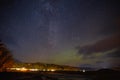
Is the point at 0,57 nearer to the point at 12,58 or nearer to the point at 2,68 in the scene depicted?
the point at 2,68

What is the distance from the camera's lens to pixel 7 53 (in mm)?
94875

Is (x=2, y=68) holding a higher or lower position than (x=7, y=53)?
lower

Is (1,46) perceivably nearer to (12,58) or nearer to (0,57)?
(0,57)

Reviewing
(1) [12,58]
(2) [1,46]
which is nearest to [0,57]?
(2) [1,46]

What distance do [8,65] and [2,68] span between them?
7063 millimetres

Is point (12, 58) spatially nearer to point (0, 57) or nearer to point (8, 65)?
point (8, 65)

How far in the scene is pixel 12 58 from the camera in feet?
334

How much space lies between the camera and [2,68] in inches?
3627

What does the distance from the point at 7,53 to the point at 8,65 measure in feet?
22.7

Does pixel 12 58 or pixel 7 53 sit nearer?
pixel 7 53

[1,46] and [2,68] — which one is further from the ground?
[1,46]

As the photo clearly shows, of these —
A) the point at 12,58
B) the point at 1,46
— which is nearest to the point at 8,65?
the point at 12,58

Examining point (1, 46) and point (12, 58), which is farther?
point (12, 58)

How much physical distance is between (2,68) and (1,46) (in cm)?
902
